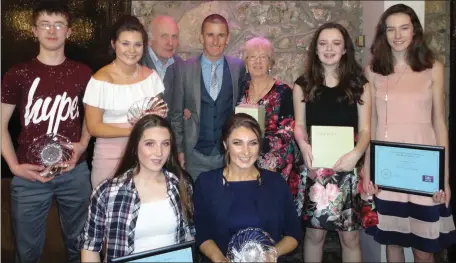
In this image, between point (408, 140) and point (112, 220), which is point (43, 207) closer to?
point (112, 220)

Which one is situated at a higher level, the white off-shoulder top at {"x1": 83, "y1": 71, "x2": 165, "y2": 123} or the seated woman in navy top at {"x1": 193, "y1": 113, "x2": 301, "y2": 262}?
the white off-shoulder top at {"x1": 83, "y1": 71, "x2": 165, "y2": 123}

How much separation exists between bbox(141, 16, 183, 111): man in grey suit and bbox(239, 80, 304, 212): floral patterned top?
0.61m

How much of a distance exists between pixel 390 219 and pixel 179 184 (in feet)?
4.27

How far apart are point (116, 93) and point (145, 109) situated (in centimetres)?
20

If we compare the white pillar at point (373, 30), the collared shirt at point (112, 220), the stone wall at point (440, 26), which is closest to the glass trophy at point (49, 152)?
the collared shirt at point (112, 220)

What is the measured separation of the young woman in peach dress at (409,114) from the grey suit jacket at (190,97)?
0.87 metres

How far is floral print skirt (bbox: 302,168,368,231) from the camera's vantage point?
289 centimetres

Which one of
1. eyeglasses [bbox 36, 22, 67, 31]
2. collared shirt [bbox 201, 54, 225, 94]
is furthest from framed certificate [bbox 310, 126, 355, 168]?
eyeglasses [bbox 36, 22, 67, 31]

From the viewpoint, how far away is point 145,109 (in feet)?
9.14

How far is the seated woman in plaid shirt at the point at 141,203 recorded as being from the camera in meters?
2.21

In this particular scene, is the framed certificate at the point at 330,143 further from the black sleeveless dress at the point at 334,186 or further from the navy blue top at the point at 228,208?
the navy blue top at the point at 228,208

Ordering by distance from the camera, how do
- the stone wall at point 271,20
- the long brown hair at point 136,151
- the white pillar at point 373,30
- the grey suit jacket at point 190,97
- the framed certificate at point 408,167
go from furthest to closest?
1. the stone wall at point 271,20
2. the white pillar at point 373,30
3. the grey suit jacket at point 190,97
4. the framed certificate at point 408,167
5. the long brown hair at point 136,151

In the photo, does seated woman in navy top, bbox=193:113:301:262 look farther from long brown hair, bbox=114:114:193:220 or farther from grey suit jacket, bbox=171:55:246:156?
grey suit jacket, bbox=171:55:246:156

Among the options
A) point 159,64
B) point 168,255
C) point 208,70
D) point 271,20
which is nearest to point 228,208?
point 168,255
